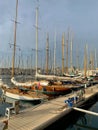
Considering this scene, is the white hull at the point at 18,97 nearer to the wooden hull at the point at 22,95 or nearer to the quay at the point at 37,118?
the wooden hull at the point at 22,95

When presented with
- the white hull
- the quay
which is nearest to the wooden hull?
the white hull

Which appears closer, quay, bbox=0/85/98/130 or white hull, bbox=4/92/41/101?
quay, bbox=0/85/98/130

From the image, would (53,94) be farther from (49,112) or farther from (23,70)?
(23,70)

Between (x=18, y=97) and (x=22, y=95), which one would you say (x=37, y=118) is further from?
(x=18, y=97)

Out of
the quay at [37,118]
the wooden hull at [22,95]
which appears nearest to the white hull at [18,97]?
the wooden hull at [22,95]

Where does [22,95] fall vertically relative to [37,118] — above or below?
above

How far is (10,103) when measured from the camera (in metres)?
30.3

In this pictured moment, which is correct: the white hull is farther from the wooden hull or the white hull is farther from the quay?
the quay

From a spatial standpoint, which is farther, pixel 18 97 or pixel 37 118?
pixel 18 97

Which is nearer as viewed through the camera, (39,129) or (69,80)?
(39,129)

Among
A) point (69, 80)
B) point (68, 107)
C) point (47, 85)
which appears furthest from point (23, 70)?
point (68, 107)

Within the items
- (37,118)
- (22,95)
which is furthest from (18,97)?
(37,118)

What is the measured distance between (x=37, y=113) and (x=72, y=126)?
414 cm

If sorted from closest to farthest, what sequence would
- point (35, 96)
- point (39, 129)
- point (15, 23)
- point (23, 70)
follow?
point (39, 129) < point (35, 96) < point (15, 23) < point (23, 70)
